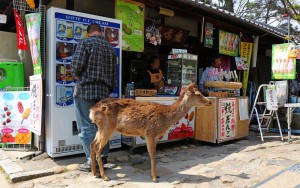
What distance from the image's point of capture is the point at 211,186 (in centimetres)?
423

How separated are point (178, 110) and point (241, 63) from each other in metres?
6.95

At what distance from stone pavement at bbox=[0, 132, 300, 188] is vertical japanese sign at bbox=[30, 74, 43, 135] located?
2.09 feet

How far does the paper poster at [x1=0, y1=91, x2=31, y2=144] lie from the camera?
19.4 ft

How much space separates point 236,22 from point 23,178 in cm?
858

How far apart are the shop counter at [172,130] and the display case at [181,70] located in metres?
0.66

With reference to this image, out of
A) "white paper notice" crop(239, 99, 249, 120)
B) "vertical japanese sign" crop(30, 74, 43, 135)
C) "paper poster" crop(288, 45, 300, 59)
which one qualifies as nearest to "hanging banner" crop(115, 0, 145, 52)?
"vertical japanese sign" crop(30, 74, 43, 135)

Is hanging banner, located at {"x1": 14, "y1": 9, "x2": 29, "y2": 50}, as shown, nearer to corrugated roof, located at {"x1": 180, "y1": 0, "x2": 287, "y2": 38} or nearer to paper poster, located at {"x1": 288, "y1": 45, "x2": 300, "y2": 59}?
corrugated roof, located at {"x1": 180, "y1": 0, "x2": 287, "y2": 38}

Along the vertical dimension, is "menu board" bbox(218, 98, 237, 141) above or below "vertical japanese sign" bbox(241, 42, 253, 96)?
below

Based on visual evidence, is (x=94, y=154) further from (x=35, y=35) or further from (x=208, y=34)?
(x=208, y=34)

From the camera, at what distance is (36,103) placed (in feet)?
17.4

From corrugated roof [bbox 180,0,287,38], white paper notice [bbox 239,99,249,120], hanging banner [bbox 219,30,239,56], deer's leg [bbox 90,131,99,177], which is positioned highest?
corrugated roof [bbox 180,0,287,38]

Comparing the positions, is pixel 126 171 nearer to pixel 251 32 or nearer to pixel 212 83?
pixel 212 83

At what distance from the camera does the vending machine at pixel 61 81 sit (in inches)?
199

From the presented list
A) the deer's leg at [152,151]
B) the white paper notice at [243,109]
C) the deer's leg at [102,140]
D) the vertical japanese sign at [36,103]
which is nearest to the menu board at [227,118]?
the white paper notice at [243,109]
